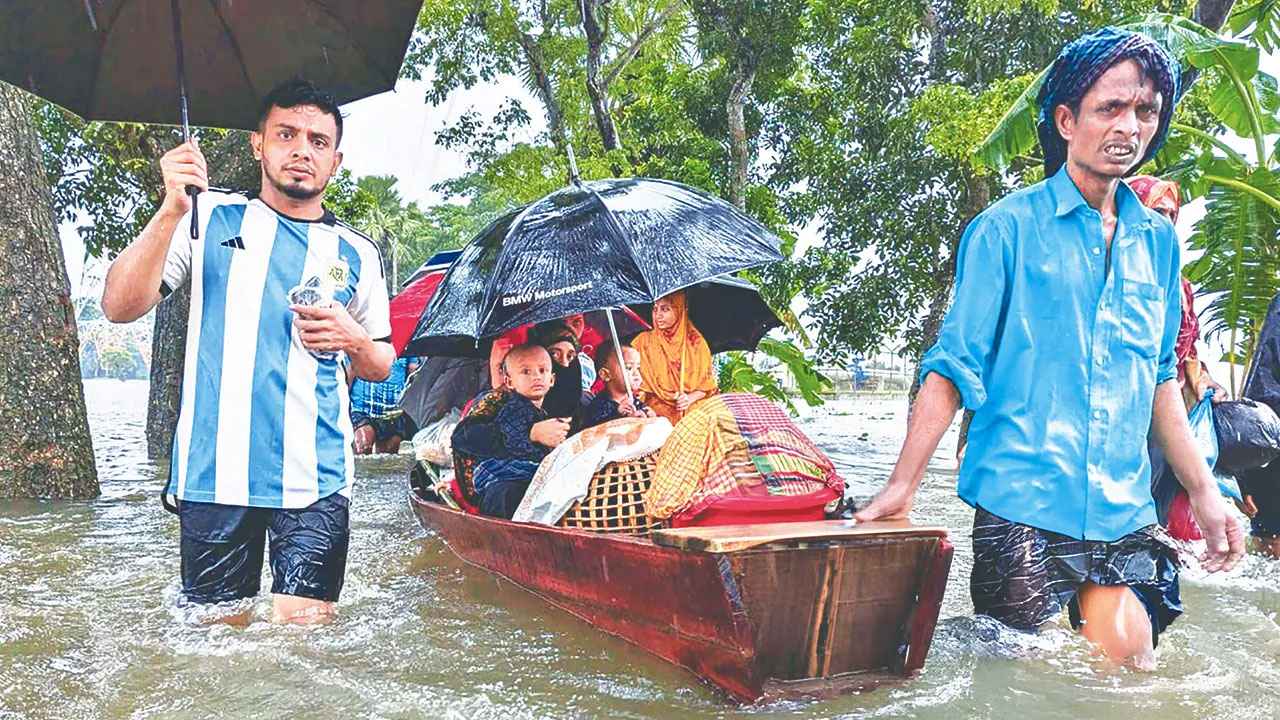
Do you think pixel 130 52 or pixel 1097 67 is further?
pixel 130 52

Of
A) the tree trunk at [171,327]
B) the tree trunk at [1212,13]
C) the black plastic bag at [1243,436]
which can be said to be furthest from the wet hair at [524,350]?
the tree trunk at [1212,13]

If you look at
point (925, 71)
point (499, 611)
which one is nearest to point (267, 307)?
point (499, 611)

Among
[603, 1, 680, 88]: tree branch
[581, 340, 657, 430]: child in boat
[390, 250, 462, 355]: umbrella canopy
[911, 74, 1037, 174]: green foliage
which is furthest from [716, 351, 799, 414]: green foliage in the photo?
[603, 1, 680, 88]: tree branch

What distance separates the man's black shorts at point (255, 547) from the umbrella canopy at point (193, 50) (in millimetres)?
1661

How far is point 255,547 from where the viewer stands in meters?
3.40

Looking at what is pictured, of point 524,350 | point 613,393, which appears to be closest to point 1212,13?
point 613,393

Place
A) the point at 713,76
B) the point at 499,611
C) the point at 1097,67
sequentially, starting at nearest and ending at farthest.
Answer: the point at 1097,67, the point at 499,611, the point at 713,76

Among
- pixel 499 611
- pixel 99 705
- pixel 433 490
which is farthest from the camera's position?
pixel 433 490

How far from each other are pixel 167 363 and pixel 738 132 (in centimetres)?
786

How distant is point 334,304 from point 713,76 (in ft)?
40.1

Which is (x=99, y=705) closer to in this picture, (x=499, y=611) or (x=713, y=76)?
(x=499, y=611)

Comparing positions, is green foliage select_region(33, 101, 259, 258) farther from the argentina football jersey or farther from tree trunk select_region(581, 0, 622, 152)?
the argentina football jersey

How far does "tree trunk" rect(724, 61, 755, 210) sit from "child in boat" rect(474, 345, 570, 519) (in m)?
8.47

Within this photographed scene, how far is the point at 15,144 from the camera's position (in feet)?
23.6
